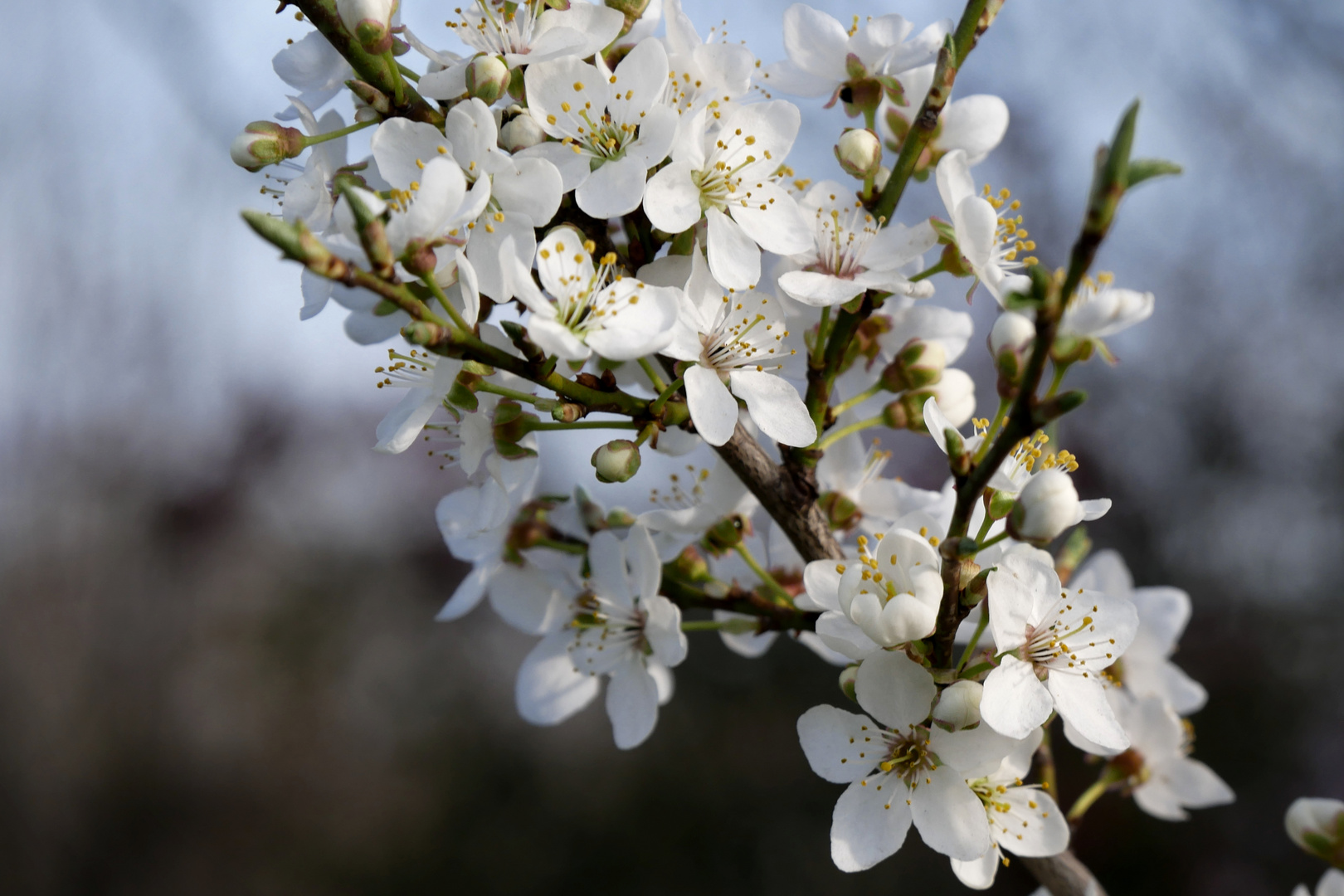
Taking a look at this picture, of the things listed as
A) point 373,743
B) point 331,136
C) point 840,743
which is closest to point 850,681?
point 840,743

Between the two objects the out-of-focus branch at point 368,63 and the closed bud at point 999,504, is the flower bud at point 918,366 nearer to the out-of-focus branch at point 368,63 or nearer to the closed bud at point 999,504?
Answer: the closed bud at point 999,504

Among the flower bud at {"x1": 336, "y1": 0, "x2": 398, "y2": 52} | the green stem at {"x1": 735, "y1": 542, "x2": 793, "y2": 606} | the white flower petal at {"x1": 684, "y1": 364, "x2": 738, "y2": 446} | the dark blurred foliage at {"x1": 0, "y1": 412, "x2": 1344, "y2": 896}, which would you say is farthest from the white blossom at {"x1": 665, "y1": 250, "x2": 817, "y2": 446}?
the dark blurred foliage at {"x1": 0, "y1": 412, "x2": 1344, "y2": 896}

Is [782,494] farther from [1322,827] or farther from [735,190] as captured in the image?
[1322,827]

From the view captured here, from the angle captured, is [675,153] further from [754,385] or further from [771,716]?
[771,716]

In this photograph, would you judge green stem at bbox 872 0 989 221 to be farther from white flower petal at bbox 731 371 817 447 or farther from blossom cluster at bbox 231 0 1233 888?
white flower petal at bbox 731 371 817 447

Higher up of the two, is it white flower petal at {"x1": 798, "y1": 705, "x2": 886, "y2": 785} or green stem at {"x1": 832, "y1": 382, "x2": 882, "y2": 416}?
green stem at {"x1": 832, "y1": 382, "x2": 882, "y2": 416}

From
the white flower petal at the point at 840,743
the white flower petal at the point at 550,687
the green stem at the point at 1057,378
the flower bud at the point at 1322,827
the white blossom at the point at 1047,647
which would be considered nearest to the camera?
the green stem at the point at 1057,378

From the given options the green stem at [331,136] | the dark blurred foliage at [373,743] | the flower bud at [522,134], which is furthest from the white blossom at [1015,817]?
the dark blurred foliage at [373,743]
